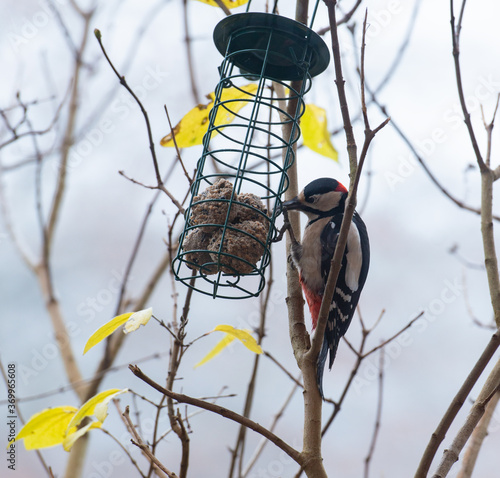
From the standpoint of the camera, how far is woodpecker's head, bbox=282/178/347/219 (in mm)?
2826

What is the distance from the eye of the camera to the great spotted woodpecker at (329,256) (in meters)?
2.78

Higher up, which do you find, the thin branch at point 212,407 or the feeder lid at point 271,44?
the feeder lid at point 271,44

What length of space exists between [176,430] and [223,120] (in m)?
1.18

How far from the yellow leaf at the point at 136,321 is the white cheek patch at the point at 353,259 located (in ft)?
4.94

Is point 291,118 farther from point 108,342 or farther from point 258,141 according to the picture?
point 108,342

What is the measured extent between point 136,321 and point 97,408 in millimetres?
260

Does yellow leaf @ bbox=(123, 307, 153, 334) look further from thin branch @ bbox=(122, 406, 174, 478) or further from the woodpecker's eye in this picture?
the woodpecker's eye

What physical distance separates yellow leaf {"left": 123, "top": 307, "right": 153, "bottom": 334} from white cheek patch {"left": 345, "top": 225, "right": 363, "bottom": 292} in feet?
4.94

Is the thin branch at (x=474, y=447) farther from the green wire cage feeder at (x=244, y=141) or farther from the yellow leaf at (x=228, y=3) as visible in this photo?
the yellow leaf at (x=228, y=3)

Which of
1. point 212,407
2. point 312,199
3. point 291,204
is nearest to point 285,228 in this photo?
point 291,204

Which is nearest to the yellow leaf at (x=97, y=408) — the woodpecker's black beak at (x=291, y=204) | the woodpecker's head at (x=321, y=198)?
the woodpecker's black beak at (x=291, y=204)

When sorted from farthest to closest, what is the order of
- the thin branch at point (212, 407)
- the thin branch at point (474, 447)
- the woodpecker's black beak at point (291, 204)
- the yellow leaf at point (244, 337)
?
the woodpecker's black beak at point (291, 204), the thin branch at point (474, 447), the yellow leaf at point (244, 337), the thin branch at point (212, 407)

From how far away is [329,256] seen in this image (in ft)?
9.18

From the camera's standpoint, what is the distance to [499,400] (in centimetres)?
207
